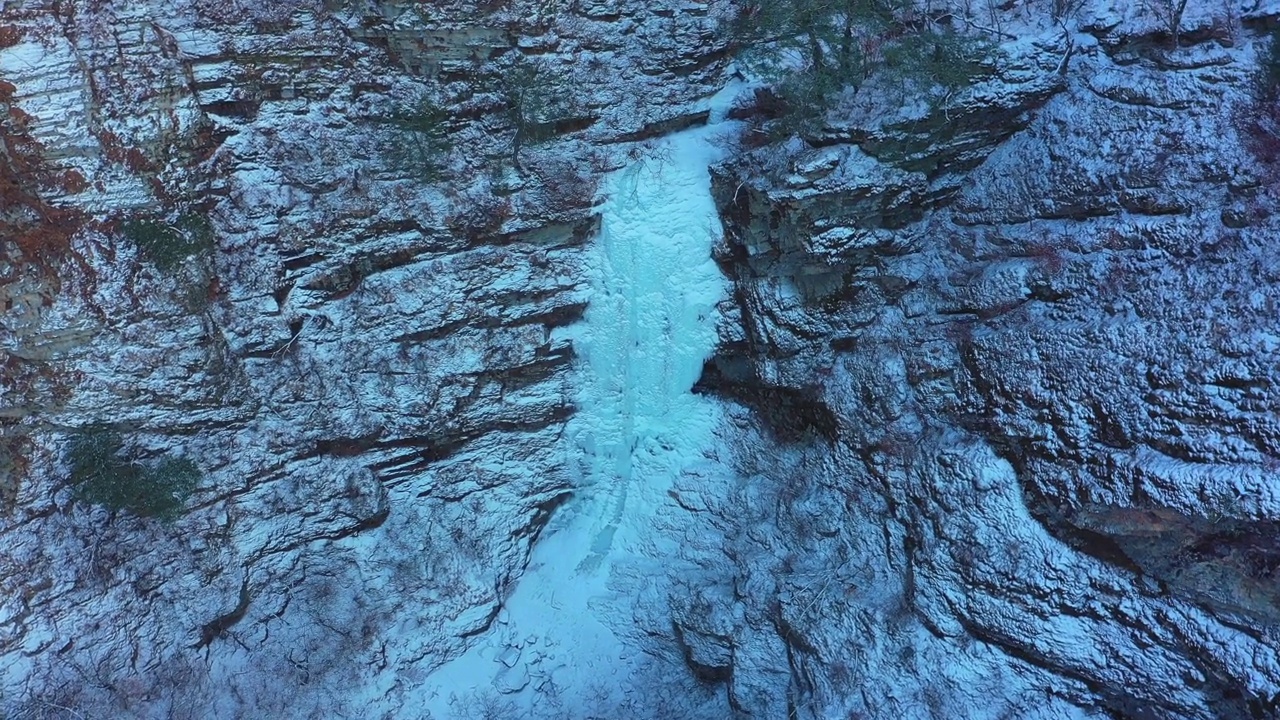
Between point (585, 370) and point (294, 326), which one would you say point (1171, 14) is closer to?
point (585, 370)

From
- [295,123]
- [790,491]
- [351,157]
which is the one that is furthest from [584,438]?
[295,123]

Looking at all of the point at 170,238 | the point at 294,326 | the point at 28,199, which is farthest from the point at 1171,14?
the point at 28,199

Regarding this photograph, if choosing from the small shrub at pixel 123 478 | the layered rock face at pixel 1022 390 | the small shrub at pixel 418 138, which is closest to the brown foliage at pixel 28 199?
the small shrub at pixel 123 478

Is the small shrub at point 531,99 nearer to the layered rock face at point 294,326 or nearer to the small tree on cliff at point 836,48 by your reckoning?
the layered rock face at point 294,326

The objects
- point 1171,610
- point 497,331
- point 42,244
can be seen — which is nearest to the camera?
point 1171,610

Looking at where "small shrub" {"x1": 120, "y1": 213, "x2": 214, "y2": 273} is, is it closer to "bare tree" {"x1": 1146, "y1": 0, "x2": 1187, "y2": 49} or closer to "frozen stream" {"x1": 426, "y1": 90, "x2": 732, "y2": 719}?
"frozen stream" {"x1": 426, "y1": 90, "x2": 732, "y2": 719}

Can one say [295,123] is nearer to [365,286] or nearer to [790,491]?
[365,286]
